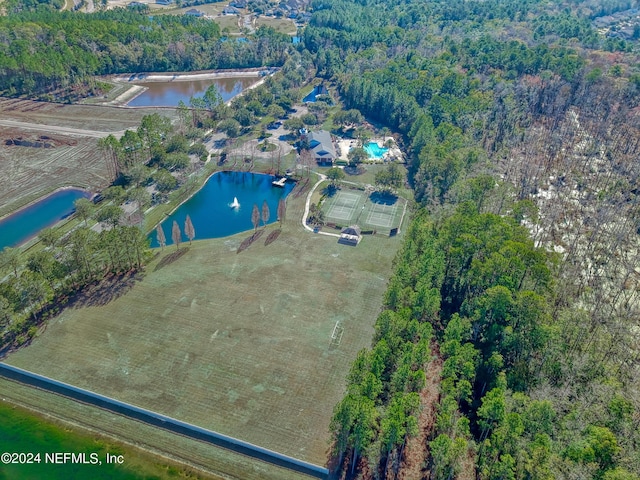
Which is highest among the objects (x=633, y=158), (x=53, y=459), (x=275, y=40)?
(x=275, y=40)

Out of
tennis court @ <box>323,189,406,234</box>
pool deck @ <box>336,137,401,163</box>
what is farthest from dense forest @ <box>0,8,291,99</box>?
tennis court @ <box>323,189,406,234</box>

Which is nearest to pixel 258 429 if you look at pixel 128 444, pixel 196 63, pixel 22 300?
pixel 128 444

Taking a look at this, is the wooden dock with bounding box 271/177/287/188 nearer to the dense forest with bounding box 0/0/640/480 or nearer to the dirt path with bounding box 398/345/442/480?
the dense forest with bounding box 0/0/640/480

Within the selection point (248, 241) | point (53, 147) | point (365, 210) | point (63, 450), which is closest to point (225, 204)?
point (248, 241)

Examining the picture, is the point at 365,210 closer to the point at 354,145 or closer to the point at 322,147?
the point at 322,147

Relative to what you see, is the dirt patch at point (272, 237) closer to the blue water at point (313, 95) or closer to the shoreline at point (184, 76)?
the blue water at point (313, 95)

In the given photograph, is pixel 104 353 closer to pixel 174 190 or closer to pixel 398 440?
pixel 398 440
